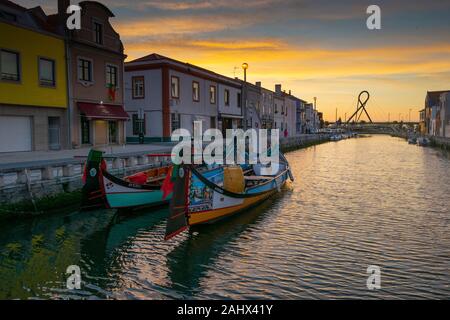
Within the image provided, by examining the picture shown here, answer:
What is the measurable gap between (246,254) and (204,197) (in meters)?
2.91

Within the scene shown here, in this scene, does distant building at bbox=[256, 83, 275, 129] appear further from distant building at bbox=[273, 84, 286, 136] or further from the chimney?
the chimney

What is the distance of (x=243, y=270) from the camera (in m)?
10.5

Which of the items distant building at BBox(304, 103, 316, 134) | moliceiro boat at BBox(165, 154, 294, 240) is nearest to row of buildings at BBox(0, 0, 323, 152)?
moliceiro boat at BBox(165, 154, 294, 240)

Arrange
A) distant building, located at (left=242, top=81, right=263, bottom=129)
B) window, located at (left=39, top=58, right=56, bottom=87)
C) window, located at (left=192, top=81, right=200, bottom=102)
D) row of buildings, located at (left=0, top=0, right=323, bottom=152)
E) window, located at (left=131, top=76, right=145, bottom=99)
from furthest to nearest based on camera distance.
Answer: distant building, located at (left=242, top=81, right=263, bottom=129) → window, located at (left=192, top=81, right=200, bottom=102) → window, located at (left=131, top=76, right=145, bottom=99) → window, located at (left=39, top=58, right=56, bottom=87) → row of buildings, located at (left=0, top=0, right=323, bottom=152)

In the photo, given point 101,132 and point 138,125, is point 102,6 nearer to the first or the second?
point 101,132

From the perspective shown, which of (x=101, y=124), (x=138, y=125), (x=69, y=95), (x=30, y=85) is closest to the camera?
(x=30, y=85)

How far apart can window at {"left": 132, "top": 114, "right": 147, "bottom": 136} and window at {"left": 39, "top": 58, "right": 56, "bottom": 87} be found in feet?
41.0

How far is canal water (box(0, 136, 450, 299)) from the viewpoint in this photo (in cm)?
923

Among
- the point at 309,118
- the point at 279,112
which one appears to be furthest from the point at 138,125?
the point at 309,118

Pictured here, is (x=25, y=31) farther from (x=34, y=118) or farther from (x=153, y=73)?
(x=153, y=73)

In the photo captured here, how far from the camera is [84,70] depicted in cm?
3000

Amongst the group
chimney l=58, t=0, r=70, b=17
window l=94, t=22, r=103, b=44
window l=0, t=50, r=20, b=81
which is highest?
chimney l=58, t=0, r=70, b=17
